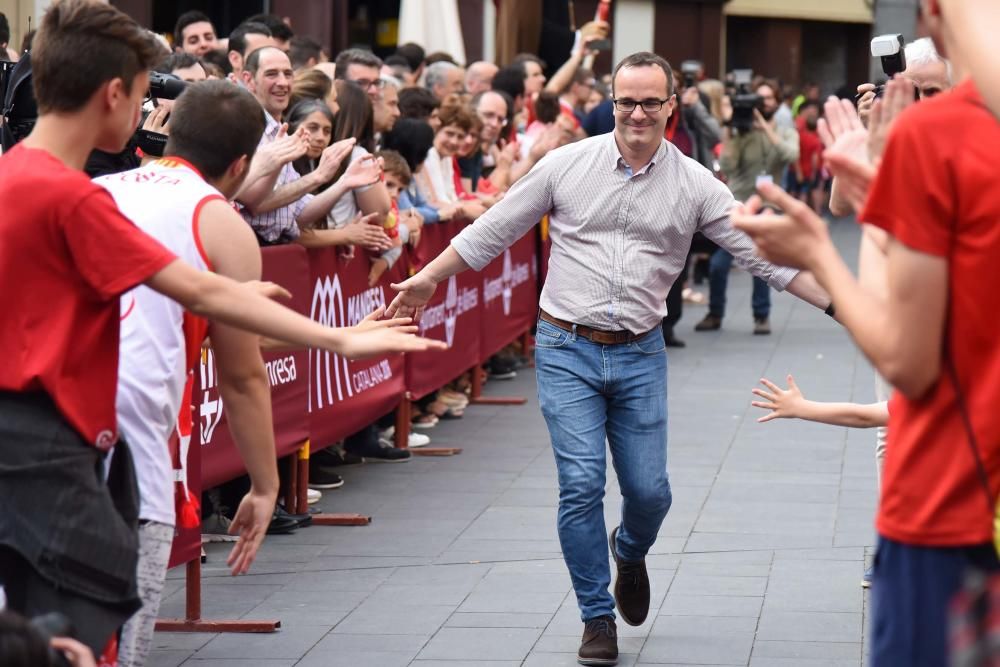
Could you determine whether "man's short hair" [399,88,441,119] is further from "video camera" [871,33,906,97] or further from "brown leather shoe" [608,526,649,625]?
"brown leather shoe" [608,526,649,625]

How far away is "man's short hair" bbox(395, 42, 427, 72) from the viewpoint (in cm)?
1488

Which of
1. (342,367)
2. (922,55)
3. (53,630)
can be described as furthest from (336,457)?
(53,630)

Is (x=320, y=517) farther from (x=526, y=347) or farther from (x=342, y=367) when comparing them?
(x=526, y=347)

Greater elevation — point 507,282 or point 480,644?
point 480,644

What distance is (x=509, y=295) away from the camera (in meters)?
13.5

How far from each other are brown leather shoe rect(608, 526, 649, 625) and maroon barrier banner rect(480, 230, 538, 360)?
5891 millimetres

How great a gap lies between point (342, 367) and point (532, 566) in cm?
200

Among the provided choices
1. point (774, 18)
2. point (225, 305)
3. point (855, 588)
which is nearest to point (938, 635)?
point (225, 305)

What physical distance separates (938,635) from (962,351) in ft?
1.63

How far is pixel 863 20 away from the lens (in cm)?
4009

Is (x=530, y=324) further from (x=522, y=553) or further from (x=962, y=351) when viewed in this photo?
(x=962, y=351)

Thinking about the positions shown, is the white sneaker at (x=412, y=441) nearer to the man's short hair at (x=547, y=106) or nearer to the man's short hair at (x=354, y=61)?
the man's short hair at (x=354, y=61)

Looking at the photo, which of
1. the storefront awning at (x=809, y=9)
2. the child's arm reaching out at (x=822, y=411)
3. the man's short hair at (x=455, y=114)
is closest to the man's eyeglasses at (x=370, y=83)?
the man's short hair at (x=455, y=114)

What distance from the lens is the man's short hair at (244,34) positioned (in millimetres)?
10500
